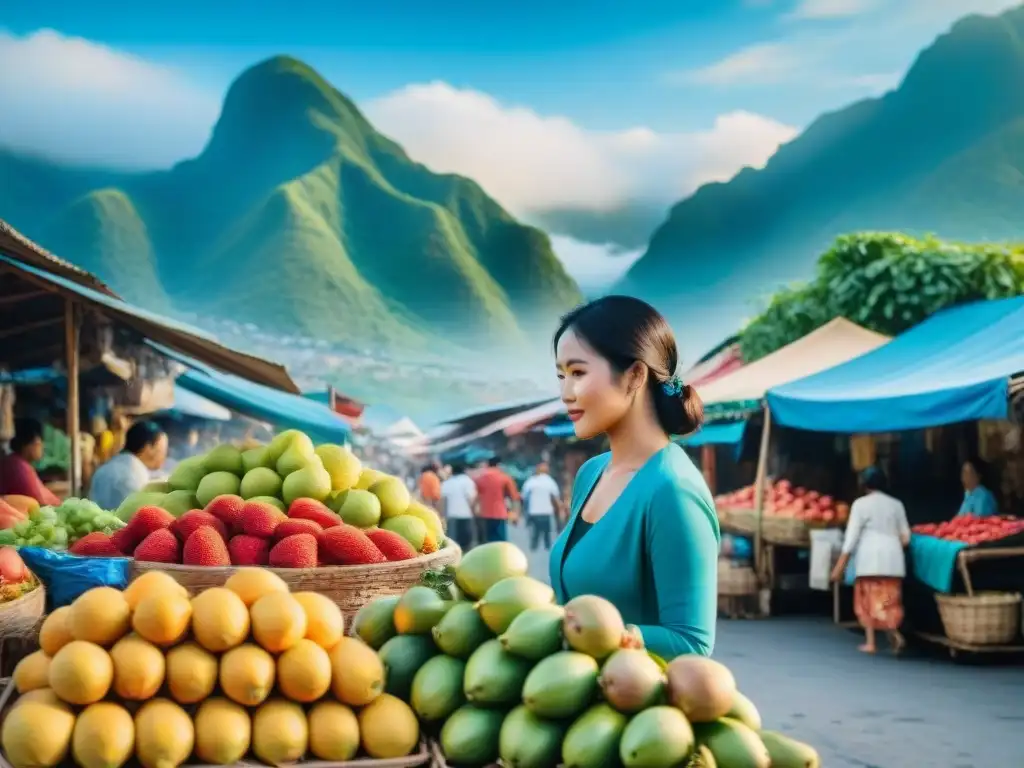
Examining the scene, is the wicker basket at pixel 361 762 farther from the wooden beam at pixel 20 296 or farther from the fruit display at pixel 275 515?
the wooden beam at pixel 20 296

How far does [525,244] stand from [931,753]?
101839 mm

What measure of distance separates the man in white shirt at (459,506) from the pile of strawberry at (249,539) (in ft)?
33.9

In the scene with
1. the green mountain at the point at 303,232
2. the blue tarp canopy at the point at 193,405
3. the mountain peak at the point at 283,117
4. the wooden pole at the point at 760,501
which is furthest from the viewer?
the mountain peak at the point at 283,117

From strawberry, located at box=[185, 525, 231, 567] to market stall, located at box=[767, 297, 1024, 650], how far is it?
6.10m

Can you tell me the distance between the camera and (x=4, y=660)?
334 cm

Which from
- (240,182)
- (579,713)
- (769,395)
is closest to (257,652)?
(579,713)

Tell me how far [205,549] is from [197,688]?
1182 mm

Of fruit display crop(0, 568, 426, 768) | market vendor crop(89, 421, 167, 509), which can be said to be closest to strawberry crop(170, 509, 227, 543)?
fruit display crop(0, 568, 426, 768)

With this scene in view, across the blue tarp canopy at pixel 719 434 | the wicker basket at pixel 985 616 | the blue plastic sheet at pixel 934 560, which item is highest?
the blue tarp canopy at pixel 719 434

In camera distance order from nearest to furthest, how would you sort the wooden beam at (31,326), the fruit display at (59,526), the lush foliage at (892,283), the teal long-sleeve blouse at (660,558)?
the teal long-sleeve blouse at (660,558), the fruit display at (59,526), the wooden beam at (31,326), the lush foliage at (892,283)

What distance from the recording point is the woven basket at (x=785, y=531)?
A: 10.7m

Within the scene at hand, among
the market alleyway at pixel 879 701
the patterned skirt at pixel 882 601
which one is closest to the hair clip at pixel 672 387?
the market alleyway at pixel 879 701

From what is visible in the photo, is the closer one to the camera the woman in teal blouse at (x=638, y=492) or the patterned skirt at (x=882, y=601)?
the woman in teal blouse at (x=638, y=492)

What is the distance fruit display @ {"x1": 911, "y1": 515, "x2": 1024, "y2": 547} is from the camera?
27.2 ft
